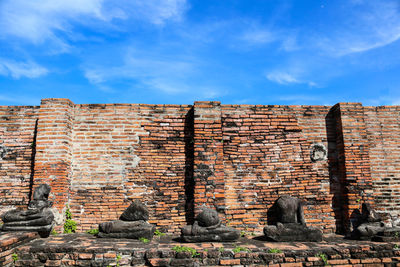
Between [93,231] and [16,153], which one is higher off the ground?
[16,153]

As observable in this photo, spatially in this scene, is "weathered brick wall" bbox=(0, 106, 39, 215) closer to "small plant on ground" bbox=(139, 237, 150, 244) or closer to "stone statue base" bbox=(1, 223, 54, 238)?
"stone statue base" bbox=(1, 223, 54, 238)

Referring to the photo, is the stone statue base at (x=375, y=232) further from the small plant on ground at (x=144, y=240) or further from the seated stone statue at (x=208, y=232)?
the small plant on ground at (x=144, y=240)

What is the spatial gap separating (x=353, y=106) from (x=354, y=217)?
9.16 ft

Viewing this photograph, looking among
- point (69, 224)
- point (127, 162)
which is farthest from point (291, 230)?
point (69, 224)

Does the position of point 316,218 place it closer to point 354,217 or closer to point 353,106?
point 354,217

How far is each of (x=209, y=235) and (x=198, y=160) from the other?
1.78 metres

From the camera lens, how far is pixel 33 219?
6.05 meters

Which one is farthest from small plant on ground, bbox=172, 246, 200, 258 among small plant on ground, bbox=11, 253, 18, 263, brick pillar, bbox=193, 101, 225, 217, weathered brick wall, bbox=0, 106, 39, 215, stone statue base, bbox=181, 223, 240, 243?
weathered brick wall, bbox=0, 106, 39, 215

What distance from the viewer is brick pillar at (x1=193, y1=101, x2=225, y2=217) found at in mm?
6680

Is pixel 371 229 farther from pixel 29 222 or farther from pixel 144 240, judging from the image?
pixel 29 222

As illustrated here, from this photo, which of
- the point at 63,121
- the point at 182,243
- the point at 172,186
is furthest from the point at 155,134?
the point at 182,243

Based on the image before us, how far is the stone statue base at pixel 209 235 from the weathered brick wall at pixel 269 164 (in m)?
1.03

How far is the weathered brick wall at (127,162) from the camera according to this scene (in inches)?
271

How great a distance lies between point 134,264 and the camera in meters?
5.09
